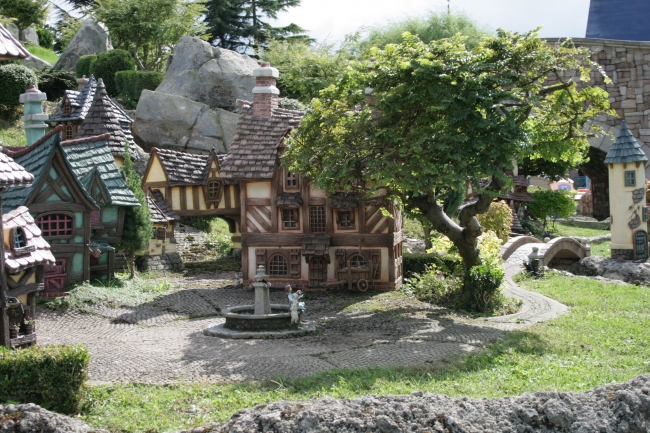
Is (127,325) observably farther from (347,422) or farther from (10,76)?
(10,76)

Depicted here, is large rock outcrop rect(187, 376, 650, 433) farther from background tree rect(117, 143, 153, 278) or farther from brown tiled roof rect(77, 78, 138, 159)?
brown tiled roof rect(77, 78, 138, 159)

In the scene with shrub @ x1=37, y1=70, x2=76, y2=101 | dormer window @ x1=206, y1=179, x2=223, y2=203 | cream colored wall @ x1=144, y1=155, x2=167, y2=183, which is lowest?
dormer window @ x1=206, y1=179, x2=223, y2=203

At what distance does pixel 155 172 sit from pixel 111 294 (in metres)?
7.21

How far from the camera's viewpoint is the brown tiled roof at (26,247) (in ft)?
40.6

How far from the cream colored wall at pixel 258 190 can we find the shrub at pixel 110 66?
21.9 m

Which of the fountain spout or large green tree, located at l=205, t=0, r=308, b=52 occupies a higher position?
large green tree, located at l=205, t=0, r=308, b=52

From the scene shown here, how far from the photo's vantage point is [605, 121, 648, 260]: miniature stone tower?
2577 centimetres

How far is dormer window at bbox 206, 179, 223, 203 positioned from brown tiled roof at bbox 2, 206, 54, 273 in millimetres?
11062

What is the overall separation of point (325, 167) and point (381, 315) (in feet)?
13.0

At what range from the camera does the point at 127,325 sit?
1650cm

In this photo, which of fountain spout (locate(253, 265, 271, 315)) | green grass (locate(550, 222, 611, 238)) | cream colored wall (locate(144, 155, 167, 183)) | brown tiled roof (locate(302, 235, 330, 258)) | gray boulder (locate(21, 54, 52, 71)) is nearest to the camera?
fountain spout (locate(253, 265, 271, 315))

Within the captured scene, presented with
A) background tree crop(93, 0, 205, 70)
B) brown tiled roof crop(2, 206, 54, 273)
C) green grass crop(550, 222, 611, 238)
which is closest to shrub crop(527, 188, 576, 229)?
green grass crop(550, 222, 611, 238)

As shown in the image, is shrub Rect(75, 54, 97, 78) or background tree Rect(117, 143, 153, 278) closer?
background tree Rect(117, 143, 153, 278)

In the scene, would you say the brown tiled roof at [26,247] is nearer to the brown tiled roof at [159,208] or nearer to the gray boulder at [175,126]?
the brown tiled roof at [159,208]
